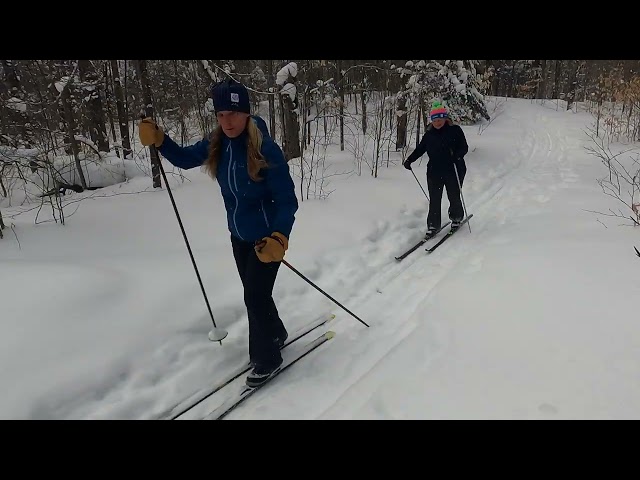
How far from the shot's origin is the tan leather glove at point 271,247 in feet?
8.75

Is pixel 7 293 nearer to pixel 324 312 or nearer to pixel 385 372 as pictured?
pixel 324 312

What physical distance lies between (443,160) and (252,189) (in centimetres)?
406

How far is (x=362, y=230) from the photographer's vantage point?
5.91m

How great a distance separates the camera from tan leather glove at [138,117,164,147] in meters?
2.83

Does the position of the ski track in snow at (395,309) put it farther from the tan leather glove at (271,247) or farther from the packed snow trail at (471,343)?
the tan leather glove at (271,247)

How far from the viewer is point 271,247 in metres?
2.66

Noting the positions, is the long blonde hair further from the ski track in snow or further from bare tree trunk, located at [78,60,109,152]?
bare tree trunk, located at [78,60,109,152]

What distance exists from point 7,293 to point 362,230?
4161 mm

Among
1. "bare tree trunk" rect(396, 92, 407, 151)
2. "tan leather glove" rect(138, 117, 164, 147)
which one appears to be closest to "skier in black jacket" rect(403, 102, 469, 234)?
"tan leather glove" rect(138, 117, 164, 147)

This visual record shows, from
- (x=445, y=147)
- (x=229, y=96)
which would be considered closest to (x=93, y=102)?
(x=445, y=147)

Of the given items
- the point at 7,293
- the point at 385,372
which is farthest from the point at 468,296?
the point at 7,293

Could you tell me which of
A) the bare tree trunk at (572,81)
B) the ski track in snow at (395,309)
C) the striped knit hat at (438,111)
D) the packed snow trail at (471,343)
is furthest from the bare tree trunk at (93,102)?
the bare tree trunk at (572,81)

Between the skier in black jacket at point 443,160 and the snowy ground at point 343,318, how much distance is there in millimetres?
377

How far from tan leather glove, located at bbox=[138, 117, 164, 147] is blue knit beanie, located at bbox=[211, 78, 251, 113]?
551 millimetres
